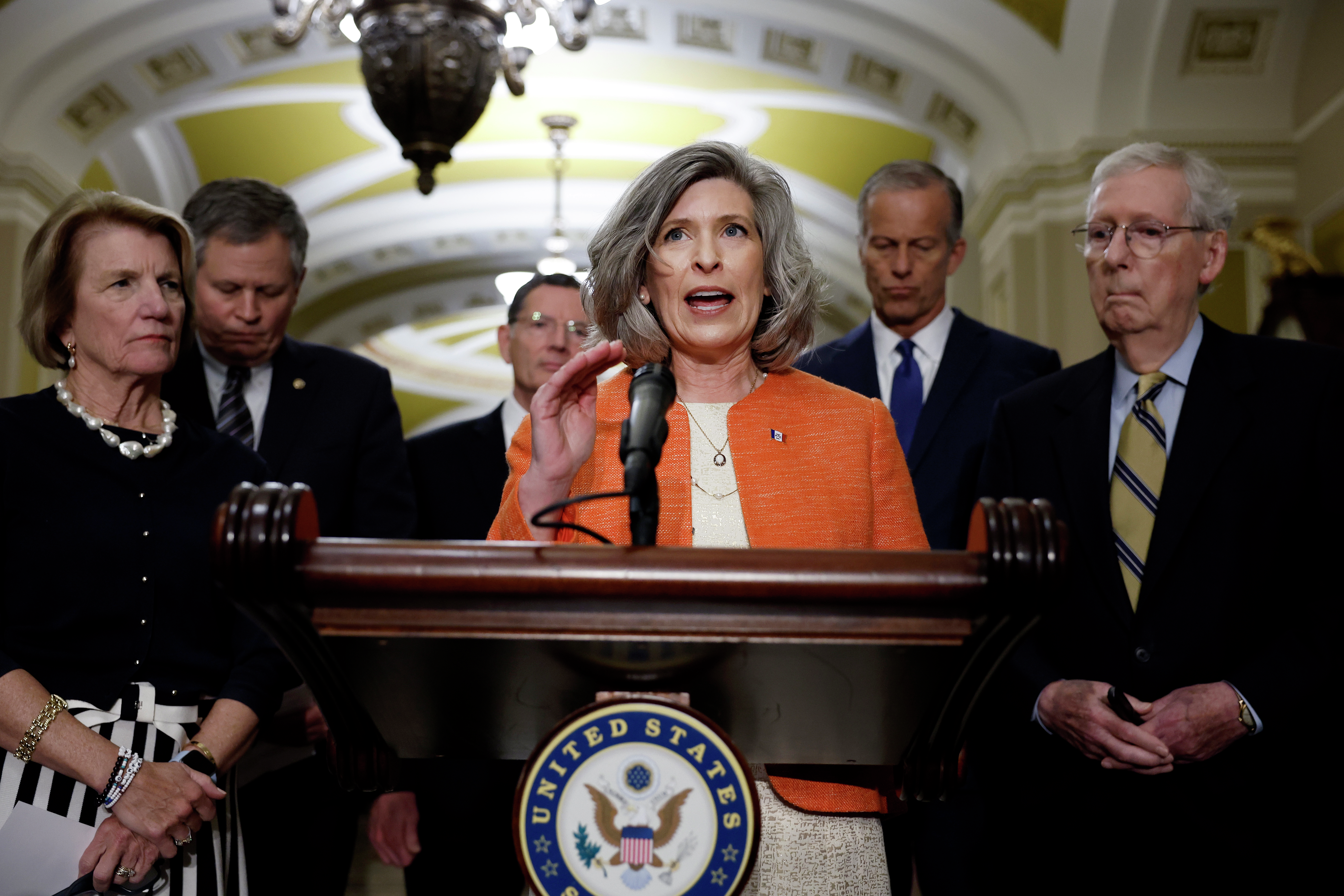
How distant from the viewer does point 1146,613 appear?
6.72 ft

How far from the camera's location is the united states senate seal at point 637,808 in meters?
1.01

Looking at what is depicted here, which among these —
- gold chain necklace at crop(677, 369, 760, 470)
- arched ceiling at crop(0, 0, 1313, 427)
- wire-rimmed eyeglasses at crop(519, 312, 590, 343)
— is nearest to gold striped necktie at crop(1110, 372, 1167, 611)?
gold chain necklace at crop(677, 369, 760, 470)

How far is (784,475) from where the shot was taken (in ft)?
5.45

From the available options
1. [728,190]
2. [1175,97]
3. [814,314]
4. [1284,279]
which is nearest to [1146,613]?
[814,314]

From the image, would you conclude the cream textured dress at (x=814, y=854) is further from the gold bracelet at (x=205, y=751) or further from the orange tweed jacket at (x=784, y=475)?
the gold bracelet at (x=205, y=751)

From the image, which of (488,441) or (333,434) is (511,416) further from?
(333,434)

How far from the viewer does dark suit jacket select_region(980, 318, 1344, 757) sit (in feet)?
6.54

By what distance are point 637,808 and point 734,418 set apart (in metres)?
0.79

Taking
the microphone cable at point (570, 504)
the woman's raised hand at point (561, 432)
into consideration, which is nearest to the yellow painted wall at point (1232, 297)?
the woman's raised hand at point (561, 432)

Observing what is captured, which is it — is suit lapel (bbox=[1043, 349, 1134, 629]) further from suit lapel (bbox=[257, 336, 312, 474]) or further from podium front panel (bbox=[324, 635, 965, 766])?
suit lapel (bbox=[257, 336, 312, 474])

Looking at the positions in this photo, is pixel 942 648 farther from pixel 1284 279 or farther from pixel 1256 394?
pixel 1284 279

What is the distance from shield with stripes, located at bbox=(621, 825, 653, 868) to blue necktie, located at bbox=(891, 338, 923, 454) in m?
2.00

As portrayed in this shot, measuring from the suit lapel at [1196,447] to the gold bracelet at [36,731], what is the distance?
1682 mm

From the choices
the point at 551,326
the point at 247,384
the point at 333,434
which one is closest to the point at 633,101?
the point at 551,326
